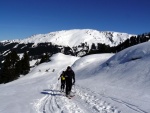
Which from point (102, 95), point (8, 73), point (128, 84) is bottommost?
point (8, 73)

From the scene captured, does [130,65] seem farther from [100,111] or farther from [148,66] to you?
[100,111]

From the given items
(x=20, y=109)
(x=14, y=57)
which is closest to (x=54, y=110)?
(x=20, y=109)

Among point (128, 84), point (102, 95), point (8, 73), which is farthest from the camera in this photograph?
point (8, 73)

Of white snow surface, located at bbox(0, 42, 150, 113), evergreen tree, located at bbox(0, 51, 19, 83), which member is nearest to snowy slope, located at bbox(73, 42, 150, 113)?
white snow surface, located at bbox(0, 42, 150, 113)

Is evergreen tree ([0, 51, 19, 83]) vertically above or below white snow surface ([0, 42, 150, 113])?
below

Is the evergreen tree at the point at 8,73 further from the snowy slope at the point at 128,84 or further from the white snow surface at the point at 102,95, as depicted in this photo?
the white snow surface at the point at 102,95

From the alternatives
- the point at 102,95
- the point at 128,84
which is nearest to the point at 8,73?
the point at 128,84

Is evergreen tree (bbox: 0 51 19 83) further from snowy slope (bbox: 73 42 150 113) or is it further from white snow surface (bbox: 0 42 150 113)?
white snow surface (bbox: 0 42 150 113)

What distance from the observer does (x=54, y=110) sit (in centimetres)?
1309

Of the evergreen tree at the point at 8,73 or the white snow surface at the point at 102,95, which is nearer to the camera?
the white snow surface at the point at 102,95

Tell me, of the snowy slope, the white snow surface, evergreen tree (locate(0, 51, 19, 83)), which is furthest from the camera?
evergreen tree (locate(0, 51, 19, 83))

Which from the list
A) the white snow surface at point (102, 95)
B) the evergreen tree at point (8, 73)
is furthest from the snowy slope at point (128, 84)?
the evergreen tree at point (8, 73)

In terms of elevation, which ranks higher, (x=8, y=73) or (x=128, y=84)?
(x=128, y=84)

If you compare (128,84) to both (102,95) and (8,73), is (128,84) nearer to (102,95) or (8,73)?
(102,95)
